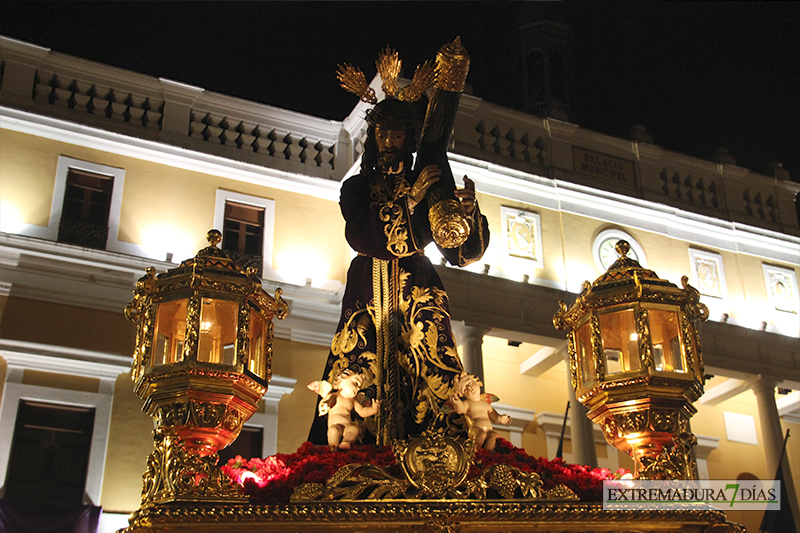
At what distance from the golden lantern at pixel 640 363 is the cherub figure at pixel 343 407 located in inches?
43.7

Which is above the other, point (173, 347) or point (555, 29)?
point (555, 29)

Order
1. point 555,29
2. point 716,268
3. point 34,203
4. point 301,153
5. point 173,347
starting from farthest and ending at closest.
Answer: point 555,29, point 716,268, point 301,153, point 34,203, point 173,347

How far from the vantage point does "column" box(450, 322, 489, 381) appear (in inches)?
594

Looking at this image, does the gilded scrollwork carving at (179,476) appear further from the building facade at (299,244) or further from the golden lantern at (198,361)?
the building facade at (299,244)

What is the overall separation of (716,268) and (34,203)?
1325 centimetres

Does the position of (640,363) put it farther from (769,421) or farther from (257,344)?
(769,421)

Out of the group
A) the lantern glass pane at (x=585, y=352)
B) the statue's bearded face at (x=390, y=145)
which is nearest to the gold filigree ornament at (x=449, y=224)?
the statue's bearded face at (x=390, y=145)

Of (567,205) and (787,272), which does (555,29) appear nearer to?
(567,205)

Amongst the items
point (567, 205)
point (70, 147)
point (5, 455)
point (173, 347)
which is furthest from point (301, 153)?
point (173, 347)

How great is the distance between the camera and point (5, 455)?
42.5 ft

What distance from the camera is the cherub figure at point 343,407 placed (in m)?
4.54

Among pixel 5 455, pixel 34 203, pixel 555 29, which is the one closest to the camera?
pixel 5 455

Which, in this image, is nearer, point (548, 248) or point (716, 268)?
point (548, 248)

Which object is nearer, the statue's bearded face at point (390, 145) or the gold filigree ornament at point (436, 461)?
the gold filigree ornament at point (436, 461)
